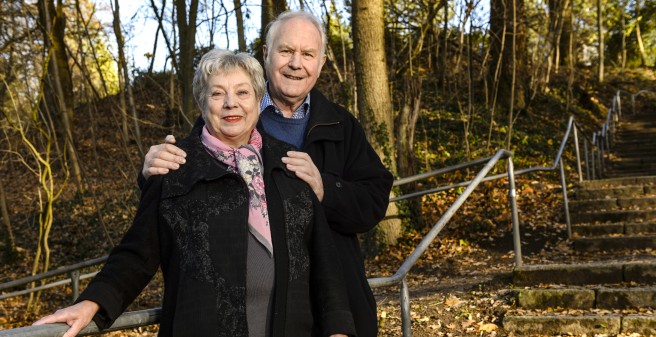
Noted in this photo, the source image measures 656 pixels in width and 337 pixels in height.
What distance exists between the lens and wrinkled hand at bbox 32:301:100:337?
179cm

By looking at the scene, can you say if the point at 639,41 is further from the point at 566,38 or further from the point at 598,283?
the point at 598,283

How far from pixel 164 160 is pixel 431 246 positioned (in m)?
8.02

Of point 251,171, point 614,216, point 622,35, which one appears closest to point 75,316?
point 251,171

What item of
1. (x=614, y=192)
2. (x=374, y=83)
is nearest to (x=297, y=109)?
(x=374, y=83)

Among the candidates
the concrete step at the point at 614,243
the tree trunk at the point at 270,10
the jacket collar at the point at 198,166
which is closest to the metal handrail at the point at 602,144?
the concrete step at the point at 614,243

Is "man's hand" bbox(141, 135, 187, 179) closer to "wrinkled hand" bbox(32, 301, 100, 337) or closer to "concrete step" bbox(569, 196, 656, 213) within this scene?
"wrinkled hand" bbox(32, 301, 100, 337)

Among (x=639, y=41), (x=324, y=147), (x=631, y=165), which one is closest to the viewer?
(x=324, y=147)

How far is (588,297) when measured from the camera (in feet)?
17.4

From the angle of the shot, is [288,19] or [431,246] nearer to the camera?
[288,19]

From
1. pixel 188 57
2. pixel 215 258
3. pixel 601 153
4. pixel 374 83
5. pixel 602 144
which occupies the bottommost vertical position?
pixel 601 153

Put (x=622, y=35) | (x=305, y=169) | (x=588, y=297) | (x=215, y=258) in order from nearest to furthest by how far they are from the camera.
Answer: (x=215, y=258)
(x=305, y=169)
(x=588, y=297)
(x=622, y=35)

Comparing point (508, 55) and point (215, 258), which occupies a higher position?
point (508, 55)

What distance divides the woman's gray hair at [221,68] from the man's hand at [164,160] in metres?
0.16

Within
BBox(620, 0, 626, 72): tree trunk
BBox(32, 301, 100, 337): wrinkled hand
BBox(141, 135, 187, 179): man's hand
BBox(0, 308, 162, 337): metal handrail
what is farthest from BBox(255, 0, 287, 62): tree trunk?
BBox(620, 0, 626, 72): tree trunk
